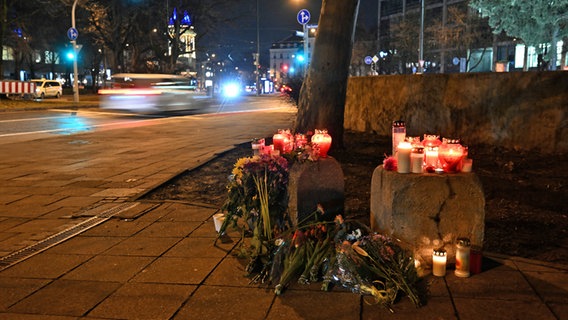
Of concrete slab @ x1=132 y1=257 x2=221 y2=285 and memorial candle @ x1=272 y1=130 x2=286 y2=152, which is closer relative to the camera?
concrete slab @ x1=132 y1=257 x2=221 y2=285

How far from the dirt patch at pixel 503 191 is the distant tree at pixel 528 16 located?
1534 centimetres

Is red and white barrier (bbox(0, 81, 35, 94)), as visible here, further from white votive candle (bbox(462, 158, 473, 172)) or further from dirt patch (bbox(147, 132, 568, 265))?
white votive candle (bbox(462, 158, 473, 172))

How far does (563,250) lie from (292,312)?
9.13 feet

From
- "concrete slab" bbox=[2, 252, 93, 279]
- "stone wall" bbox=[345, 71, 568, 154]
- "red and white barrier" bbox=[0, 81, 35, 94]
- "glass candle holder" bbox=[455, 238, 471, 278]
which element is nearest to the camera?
"glass candle holder" bbox=[455, 238, 471, 278]

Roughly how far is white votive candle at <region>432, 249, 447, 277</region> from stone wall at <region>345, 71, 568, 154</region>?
5.64m

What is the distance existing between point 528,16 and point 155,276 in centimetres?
2425

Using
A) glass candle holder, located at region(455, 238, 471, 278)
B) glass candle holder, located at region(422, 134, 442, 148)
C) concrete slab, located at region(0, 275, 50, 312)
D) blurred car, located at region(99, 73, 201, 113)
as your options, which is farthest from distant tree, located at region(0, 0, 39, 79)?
glass candle holder, located at region(455, 238, 471, 278)

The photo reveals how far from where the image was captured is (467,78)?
10508mm

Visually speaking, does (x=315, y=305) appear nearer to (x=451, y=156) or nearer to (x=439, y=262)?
(x=439, y=262)

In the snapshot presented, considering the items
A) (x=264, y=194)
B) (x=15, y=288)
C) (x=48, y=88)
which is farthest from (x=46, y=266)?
(x=48, y=88)

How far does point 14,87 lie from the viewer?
103 feet

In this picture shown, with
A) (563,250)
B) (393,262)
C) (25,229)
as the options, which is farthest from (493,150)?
(25,229)

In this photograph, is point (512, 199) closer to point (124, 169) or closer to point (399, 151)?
point (399, 151)

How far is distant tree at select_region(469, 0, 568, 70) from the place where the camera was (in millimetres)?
22469
